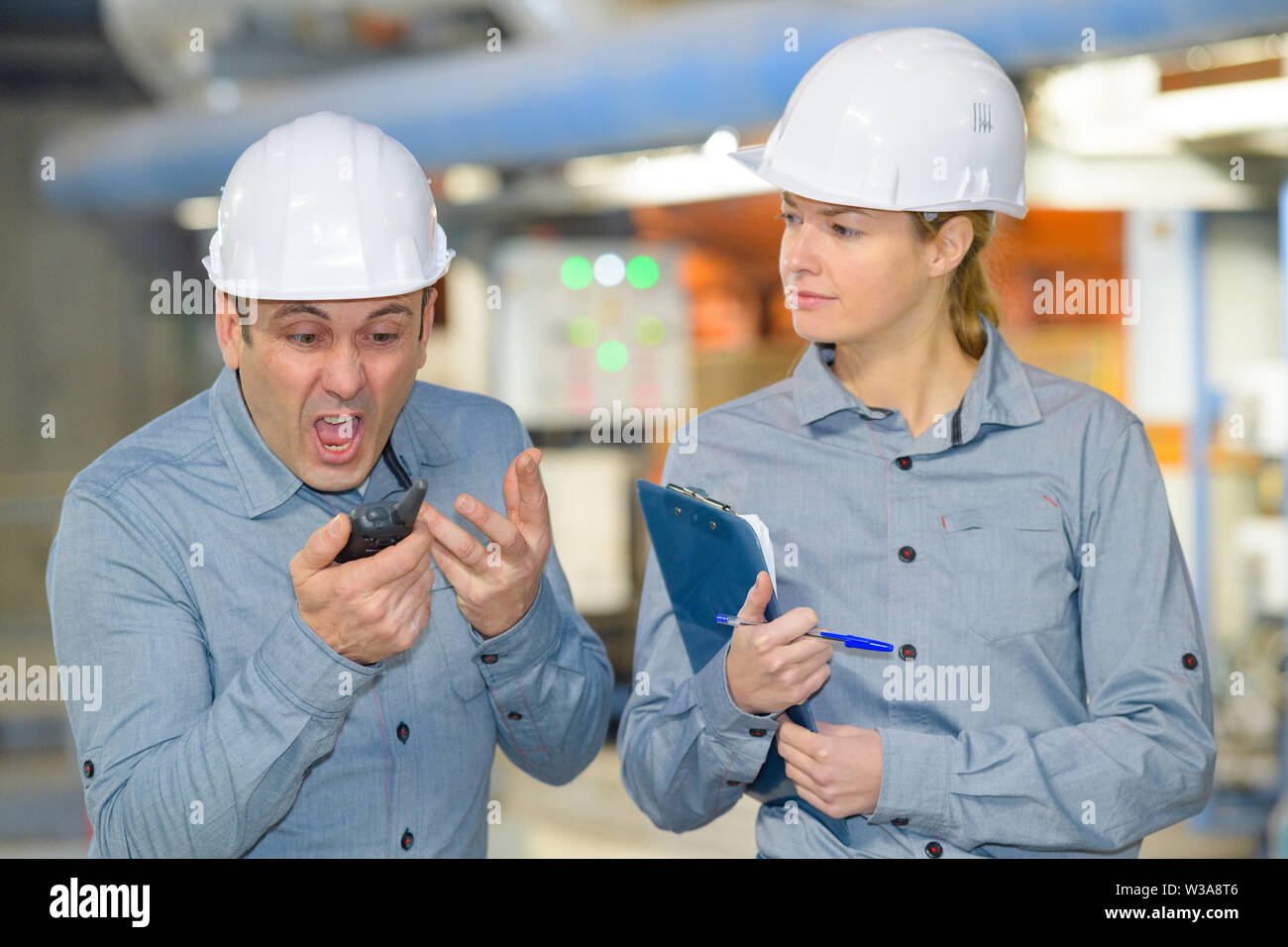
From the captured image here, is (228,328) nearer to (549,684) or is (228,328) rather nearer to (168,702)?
(168,702)

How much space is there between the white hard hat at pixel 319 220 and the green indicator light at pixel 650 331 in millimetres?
4246

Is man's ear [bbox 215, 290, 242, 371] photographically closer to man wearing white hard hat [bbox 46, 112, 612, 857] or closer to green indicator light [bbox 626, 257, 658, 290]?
man wearing white hard hat [bbox 46, 112, 612, 857]

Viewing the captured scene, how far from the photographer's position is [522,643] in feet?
5.39

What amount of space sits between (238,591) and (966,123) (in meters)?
1.06

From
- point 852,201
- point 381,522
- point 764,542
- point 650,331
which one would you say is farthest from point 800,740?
point 650,331

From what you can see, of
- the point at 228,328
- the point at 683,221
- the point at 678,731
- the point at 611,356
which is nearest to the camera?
the point at 228,328

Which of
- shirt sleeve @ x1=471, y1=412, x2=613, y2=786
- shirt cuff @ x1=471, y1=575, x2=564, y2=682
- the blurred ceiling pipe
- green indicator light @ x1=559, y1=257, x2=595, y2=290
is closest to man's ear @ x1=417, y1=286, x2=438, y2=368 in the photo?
shirt sleeve @ x1=471, y1=412, x2=613, y2=786

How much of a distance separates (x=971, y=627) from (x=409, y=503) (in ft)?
2.35

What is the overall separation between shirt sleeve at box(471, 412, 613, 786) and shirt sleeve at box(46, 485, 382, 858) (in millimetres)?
207

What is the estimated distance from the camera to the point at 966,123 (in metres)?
1.68

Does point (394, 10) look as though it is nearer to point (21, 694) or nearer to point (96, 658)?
point (21, 694)

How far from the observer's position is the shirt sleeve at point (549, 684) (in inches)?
65.2

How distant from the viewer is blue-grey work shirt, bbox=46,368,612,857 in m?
1.46
